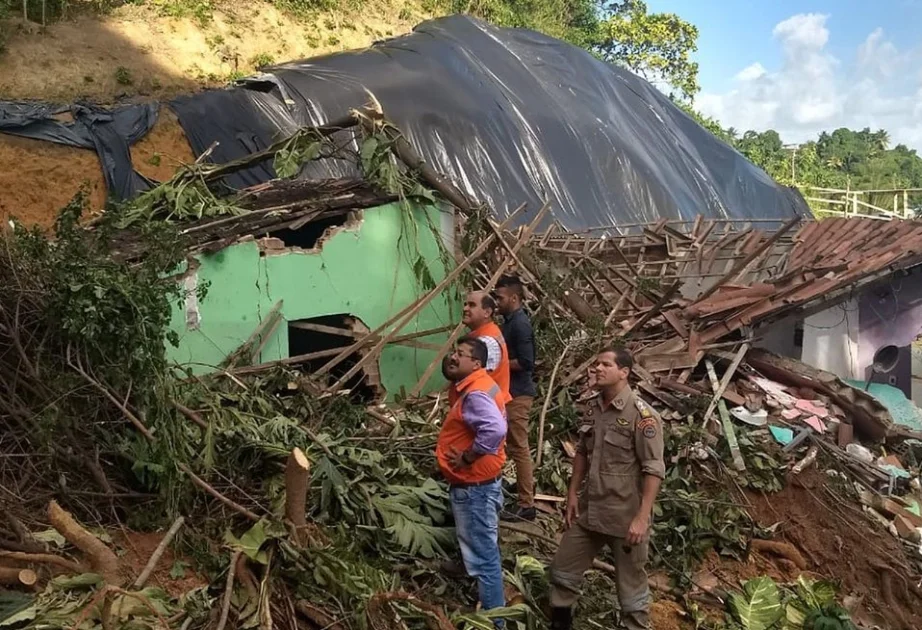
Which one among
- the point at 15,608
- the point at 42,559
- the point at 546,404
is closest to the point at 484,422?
the point at 42,559

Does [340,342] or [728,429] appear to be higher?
[340,342]

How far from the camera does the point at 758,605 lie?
5344 millimetres

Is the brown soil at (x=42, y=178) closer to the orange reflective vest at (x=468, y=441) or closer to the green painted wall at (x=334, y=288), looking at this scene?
the green painted wall at (x=334, y=288)

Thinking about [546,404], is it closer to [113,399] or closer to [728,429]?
[728,429]

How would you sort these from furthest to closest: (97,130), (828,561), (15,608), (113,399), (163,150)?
(163,150), (97,130), (828,561), (113,399), (15,608)

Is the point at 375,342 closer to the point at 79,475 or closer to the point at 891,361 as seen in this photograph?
the point at 79,475

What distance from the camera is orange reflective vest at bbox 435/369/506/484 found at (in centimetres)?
413

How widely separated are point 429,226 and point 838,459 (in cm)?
471

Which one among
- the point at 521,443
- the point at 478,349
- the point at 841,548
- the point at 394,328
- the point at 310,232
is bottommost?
the point at 841,548

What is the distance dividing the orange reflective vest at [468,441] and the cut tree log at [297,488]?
0.75 m

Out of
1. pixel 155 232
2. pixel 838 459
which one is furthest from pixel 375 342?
pixel 838 459

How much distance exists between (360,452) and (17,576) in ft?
8.35

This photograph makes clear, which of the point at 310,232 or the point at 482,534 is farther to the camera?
the point at 310,232

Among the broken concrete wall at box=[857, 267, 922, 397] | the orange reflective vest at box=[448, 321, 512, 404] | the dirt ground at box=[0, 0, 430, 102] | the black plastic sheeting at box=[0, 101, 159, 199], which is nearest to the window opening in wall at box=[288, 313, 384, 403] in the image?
the orange reflective vest at box=[448, 321, 512, 404]
